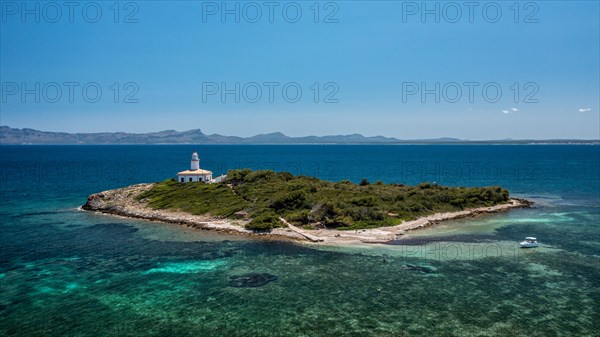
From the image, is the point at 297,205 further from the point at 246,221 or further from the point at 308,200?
the point at 246,221

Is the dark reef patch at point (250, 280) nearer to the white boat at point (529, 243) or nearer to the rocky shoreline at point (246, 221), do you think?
the rocky shoreline at point (246, 221)

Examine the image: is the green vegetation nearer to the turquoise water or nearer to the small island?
the small island

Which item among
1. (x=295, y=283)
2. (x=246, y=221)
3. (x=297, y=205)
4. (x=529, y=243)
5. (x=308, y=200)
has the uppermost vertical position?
(x=308, y=200)

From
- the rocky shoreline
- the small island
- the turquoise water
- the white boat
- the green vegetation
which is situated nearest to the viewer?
the turquoise water

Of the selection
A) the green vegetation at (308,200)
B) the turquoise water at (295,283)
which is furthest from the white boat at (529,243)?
the green vegetation at (308,200)

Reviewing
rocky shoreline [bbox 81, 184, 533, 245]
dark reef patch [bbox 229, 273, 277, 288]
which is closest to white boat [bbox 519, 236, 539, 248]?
rocky shoreline [bbox 81, 184, 533, 245]

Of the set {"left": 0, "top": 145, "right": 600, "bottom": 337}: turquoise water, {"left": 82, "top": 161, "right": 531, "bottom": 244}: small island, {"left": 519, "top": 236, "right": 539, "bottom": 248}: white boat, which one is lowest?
{"left": 0, "top": 145, "right": 600, "bottom": 337}: turquoise water

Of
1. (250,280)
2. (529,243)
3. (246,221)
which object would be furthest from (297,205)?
(529,243)
